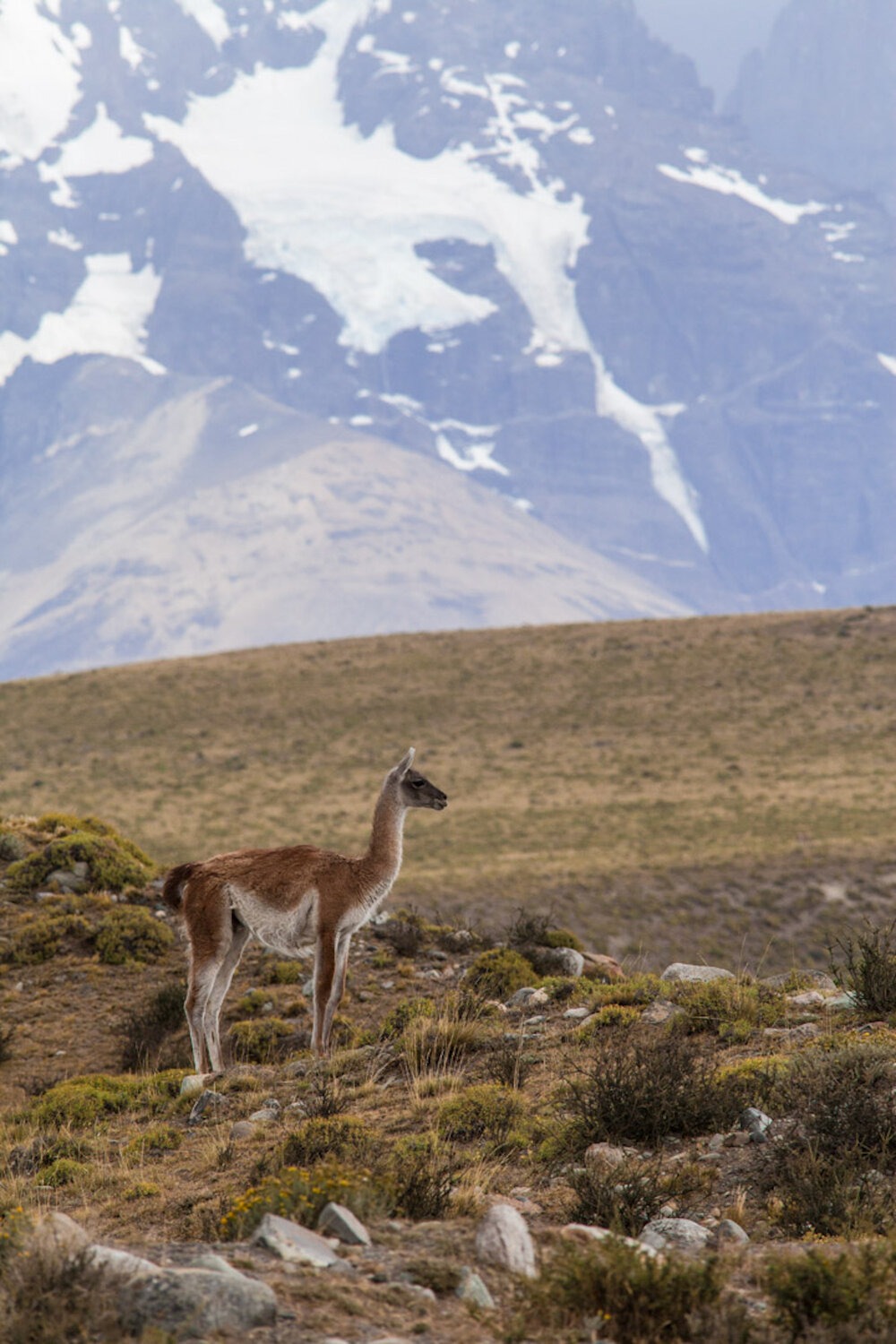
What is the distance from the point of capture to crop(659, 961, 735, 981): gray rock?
12.1 metres

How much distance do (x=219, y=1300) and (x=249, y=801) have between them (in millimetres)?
43930

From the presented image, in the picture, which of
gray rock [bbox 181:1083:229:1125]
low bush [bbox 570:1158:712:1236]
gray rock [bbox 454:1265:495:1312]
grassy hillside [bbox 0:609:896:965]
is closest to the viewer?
gray rock [bbox 454:1265:495:1312]

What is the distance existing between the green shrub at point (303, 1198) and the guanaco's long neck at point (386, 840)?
4.55 metres

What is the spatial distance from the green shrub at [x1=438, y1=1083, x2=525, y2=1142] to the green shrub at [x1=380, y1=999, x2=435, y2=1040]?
2.34m

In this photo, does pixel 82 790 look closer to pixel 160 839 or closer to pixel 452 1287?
pixel 160 839

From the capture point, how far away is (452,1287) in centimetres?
580

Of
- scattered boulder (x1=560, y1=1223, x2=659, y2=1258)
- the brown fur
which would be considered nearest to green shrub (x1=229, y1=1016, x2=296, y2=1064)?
the brown fur

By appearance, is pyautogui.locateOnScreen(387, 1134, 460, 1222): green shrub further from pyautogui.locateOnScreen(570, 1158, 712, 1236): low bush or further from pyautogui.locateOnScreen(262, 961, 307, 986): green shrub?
pyautogui.locateOnScreen(262, 961, 307, 986): green shrub

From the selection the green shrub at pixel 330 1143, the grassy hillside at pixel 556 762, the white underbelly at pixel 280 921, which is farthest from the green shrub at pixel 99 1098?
the grassy hillside at pixel 556 762

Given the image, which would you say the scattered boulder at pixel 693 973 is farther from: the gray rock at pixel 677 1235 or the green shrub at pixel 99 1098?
the gray rock at pixel 677 1235

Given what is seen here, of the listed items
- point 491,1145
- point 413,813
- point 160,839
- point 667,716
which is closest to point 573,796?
point 413,813

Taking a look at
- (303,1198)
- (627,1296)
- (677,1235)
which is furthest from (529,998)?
(627,1296)

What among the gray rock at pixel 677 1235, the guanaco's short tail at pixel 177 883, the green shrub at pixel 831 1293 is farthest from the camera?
the guanaco's short tail at pixel 177 883

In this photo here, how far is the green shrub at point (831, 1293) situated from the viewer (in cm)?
539
